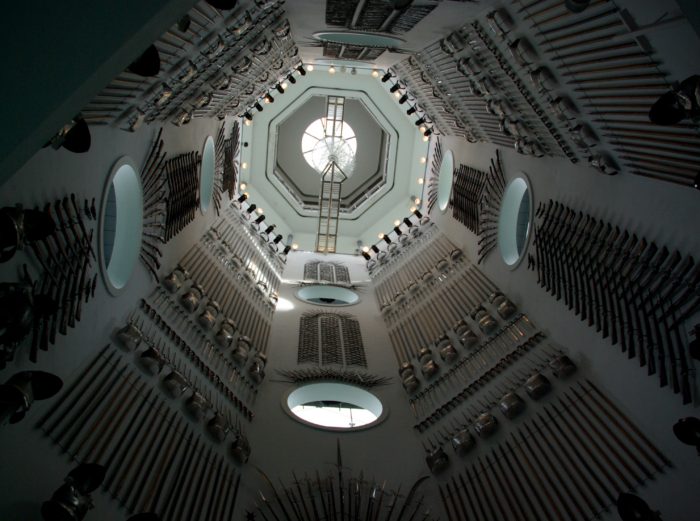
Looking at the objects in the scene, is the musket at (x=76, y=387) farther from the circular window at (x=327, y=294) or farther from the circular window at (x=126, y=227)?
the circular window at (x=327, y=294)

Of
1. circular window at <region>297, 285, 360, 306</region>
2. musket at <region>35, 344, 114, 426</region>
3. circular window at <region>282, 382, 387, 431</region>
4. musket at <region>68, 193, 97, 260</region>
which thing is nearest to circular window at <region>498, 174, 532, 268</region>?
circular window at <region>282, 382, 387, 431</region>

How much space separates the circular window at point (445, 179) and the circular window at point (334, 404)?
6.30 m

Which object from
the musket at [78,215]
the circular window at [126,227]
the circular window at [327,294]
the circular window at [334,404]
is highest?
the circular window at [327,294]

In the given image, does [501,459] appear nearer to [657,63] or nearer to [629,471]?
[629,471]

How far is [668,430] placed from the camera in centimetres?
475

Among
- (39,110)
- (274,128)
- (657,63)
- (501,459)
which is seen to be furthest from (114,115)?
(274,128)

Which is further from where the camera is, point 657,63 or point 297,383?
point 297,383

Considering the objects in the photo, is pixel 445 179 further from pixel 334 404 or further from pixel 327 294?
pixel 334 404

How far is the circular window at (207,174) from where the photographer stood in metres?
11.1

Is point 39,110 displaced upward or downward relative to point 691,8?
downward

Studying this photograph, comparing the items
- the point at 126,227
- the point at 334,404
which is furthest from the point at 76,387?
the point at 334,404

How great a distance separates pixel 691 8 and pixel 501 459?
17.2 feet

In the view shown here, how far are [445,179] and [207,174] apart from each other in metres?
6.12

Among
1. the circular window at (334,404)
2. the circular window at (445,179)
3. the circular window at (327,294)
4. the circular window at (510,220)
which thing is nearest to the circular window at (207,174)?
the circular window at (327,294)
